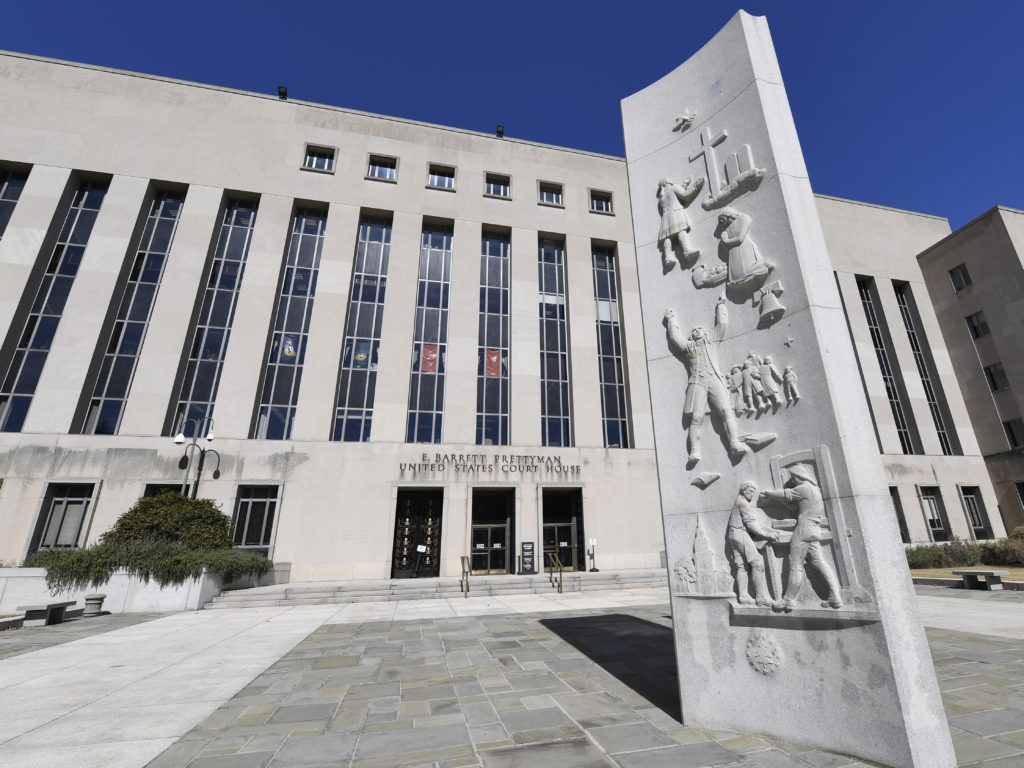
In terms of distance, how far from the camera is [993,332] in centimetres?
2975

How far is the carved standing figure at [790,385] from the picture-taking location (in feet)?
15.7

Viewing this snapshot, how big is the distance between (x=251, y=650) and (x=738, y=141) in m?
11.5

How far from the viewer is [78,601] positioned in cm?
1358

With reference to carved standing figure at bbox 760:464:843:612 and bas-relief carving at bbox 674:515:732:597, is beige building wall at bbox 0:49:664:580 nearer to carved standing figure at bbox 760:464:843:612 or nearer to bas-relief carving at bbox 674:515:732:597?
bas-relief carving at bbox 674:515:732:597

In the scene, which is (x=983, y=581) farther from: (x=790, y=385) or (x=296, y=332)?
(x=296, y=332)

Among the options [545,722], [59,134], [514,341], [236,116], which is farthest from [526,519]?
[59,134]

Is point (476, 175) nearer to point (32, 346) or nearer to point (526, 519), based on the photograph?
point (526, 519)

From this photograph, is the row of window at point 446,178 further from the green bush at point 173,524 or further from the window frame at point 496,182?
the green bush at point 173,524

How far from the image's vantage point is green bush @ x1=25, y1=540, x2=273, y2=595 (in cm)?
1366

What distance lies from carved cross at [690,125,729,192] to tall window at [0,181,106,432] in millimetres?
27935

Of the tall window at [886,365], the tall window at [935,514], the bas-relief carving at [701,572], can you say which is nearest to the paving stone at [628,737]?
the bas-relief carving at [701,572]

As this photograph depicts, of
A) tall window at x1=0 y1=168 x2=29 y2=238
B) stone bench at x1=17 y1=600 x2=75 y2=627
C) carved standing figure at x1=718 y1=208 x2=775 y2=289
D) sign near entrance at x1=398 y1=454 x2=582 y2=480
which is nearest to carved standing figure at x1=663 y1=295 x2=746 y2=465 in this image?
carved standing figure at x1=718 y1=208 x2=775 y2=289

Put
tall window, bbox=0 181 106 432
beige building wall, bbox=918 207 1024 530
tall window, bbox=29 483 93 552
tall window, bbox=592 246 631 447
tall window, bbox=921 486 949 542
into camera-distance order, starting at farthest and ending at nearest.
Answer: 1. beige building wall, bbox=918 207 1024 530
2. tall window, bbox=921 486 949 542
3. tall window, bbox=592 246 631 447
4. tall window, bbox=0 181 106 432
5. tall window, bbox=29 483 93 552

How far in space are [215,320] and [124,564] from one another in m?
13.4
